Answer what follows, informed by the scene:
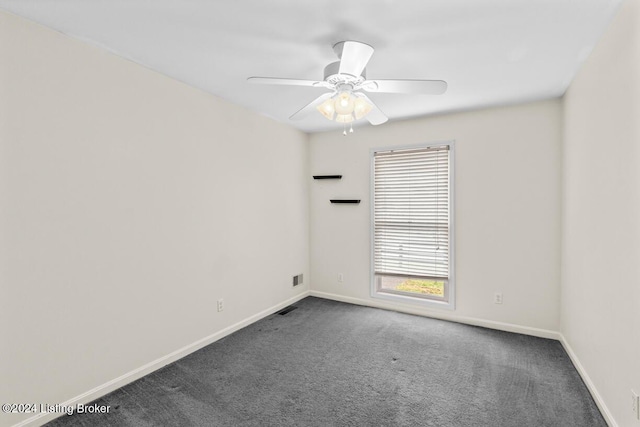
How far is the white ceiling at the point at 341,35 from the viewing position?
1737 mm

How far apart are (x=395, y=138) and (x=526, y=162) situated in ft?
4.82

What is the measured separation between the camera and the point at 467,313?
147 inches

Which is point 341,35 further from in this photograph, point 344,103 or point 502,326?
point 502,326

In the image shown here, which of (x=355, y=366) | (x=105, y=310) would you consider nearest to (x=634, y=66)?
(x=355, y=366)

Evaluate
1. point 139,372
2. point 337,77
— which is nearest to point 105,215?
point 139,372

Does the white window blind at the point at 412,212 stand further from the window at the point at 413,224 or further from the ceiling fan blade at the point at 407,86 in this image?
the ceiling fan blade at the point at 407,86

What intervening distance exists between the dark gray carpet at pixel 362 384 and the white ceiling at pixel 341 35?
7.99 ft

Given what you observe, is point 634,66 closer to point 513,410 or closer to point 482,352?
point 513,410

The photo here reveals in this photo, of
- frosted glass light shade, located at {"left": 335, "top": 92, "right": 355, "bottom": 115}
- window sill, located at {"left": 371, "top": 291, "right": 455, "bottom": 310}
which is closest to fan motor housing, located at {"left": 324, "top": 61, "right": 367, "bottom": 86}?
frosted glass light shade, located at {"left": 335, "top": 92, "right": 355, "bottom": 115}

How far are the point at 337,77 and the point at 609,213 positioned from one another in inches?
74.1

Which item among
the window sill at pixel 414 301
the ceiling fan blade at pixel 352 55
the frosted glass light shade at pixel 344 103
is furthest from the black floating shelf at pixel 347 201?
the ceiling fan blade at pixel 352 55

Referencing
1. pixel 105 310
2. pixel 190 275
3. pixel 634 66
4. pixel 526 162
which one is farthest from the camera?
pixel 526 162

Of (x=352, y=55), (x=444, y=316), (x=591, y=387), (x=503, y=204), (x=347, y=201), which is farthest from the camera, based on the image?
(x=347, y=201)

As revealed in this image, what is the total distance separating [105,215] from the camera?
2307mm
